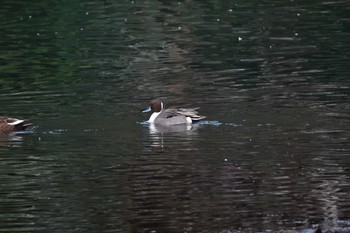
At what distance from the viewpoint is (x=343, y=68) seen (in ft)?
75.8

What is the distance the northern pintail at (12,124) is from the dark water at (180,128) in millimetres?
139

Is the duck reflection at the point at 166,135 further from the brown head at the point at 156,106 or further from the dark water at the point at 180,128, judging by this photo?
the brown head at the point at 156,106

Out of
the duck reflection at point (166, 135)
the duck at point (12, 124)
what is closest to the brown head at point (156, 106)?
the duck reflection at point (166, 135)

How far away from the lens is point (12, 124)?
58.3 feet

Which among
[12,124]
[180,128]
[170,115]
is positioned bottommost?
[180,128]

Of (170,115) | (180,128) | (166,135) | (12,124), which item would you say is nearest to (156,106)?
(170,115)

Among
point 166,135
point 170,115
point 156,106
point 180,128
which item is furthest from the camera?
point 156,106

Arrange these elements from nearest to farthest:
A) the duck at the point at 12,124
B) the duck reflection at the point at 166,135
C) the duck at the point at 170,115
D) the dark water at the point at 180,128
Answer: the dark water at the point at 180,128, the duck reflection at the point at 166,135, the duck at the point at 12,124, the duck at the point at 170,115

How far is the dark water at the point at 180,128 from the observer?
491 inches

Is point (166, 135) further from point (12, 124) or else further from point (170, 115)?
point (12, 124)

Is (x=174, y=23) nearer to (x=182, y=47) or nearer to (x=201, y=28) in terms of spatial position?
(x=201, y=28)

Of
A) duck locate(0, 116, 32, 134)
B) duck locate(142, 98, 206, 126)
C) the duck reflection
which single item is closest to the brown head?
duck locate(142, 98, 206, 126)

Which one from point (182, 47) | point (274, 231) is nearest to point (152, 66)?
point (182, 47)

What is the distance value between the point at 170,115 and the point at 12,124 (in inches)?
93.2
